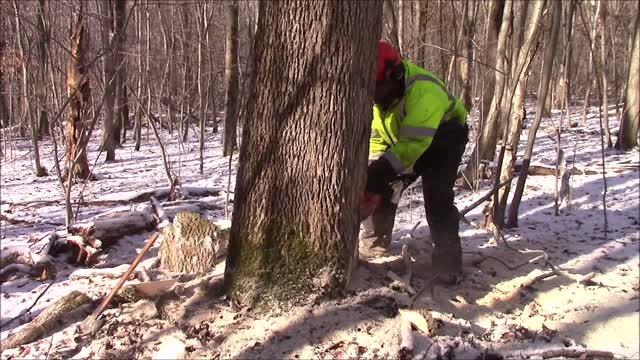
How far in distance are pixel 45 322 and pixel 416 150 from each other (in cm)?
230

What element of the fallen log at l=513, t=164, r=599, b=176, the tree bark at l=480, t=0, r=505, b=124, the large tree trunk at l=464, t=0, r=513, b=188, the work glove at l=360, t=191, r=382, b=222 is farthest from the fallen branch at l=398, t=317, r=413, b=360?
the tree bark at l=480, t=0, r=505, b=124

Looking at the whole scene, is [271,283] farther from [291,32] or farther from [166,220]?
[166,220]

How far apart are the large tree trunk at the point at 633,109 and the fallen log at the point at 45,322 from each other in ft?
28.7

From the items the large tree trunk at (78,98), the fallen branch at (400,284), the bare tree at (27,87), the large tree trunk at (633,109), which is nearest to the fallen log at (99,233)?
the fallen branch at (400,284)

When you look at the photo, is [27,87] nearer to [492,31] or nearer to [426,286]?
[492,31]

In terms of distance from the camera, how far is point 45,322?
2826 millimetres

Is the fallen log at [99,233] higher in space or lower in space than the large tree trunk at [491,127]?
lower

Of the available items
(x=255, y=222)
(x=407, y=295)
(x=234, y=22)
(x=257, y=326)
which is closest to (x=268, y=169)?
(x=255, y=222)

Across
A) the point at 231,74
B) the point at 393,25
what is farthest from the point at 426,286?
the point at 231,74

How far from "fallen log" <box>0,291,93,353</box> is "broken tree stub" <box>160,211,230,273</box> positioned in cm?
65

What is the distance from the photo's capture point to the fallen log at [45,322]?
9.05ft

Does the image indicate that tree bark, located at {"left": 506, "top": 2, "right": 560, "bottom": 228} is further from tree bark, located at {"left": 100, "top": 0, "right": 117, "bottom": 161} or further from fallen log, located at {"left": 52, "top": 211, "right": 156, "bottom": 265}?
tree bark, located at {"left": 100, "top": 0, "right": 117, "bottom": 161}

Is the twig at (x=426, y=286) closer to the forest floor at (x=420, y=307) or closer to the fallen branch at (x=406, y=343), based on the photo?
the forest floor at (x=420, y=307)

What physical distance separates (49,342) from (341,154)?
72.9 inches
